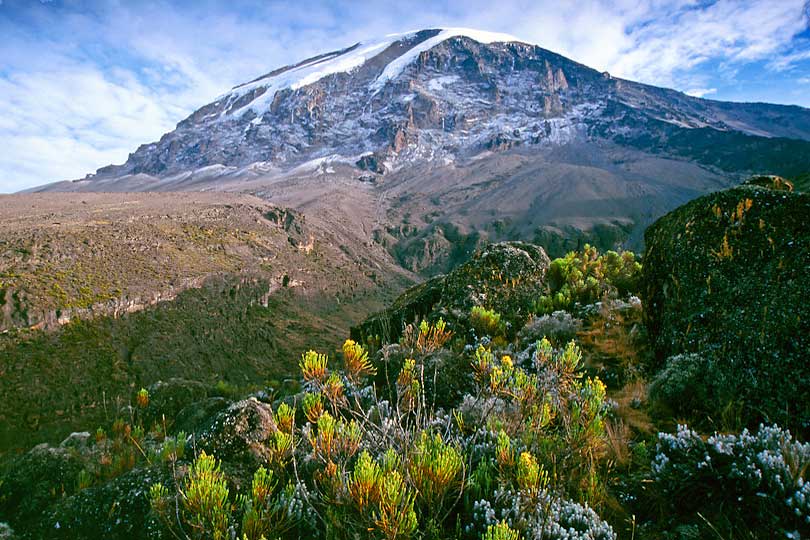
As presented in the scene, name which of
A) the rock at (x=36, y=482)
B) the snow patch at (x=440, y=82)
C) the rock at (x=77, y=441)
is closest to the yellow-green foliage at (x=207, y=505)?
the rock at (x=36, y=482)

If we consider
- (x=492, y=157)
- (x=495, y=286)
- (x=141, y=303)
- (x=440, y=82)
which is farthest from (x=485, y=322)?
(x=440, y=82)

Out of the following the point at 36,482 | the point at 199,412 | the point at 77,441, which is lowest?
the point at 77,441

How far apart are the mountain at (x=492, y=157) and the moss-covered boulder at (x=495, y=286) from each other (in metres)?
79.3

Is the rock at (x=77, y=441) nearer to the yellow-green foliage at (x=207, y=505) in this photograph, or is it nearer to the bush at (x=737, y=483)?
the yellow-green foliage at (x=207, y=505)

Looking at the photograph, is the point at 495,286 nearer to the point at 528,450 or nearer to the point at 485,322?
the point at 485,322

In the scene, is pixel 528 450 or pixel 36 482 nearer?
pixel 528 450

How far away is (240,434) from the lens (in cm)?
299

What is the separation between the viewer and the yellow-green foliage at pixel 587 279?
6055mm

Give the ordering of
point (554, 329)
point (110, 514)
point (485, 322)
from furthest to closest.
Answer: point (485, 322) < point (554, 329) < point (110, 514)

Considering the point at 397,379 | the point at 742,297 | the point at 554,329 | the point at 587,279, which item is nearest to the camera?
the point at 742,297

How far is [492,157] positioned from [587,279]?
144m

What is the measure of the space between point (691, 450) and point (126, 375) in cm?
3676

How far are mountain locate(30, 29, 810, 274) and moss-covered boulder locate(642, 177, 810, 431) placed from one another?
81356 millimetres

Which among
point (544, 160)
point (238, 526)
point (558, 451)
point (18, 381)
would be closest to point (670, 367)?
point (558, 451)
